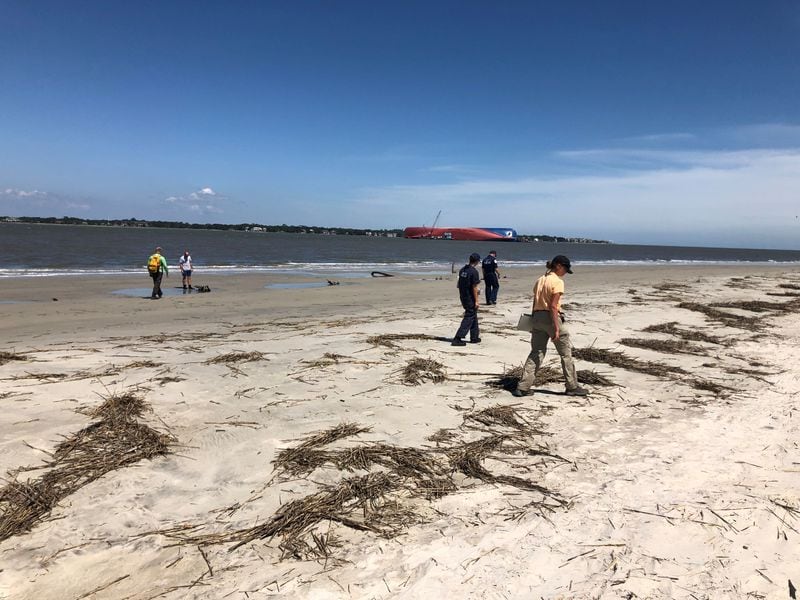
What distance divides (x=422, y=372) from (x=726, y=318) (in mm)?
10007

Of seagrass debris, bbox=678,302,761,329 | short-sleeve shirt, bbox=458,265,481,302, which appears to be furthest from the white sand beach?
seagrass debris, bbox=678,302,761,329

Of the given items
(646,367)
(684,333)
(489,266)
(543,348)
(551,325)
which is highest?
(489,266)

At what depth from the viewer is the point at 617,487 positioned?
3922 mm

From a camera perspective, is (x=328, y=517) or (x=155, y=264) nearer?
(x=328, y=517)

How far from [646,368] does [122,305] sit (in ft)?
51.3

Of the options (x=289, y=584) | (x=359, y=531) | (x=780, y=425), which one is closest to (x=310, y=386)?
(x=359, y=531)

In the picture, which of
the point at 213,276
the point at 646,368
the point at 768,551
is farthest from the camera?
the point at 213,276

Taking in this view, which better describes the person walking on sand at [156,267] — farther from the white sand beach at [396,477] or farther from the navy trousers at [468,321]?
the navy trousers at [468,321]

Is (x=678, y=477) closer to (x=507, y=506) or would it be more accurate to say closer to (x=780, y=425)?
(x=507, y=506)

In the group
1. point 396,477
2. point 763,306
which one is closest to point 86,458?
point 396,477

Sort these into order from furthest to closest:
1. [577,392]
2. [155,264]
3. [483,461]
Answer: [155,264]
[577,392]
[483,461]

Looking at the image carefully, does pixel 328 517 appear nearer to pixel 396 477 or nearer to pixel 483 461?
pixel 396 477

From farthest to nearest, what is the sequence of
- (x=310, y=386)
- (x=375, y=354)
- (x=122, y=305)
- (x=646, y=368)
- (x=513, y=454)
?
(x=122, y=305)
(x=375, y=354)
(x=646, y=368)
(x=310, y=386)
(x=513, y=454)

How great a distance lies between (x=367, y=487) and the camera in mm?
3828
